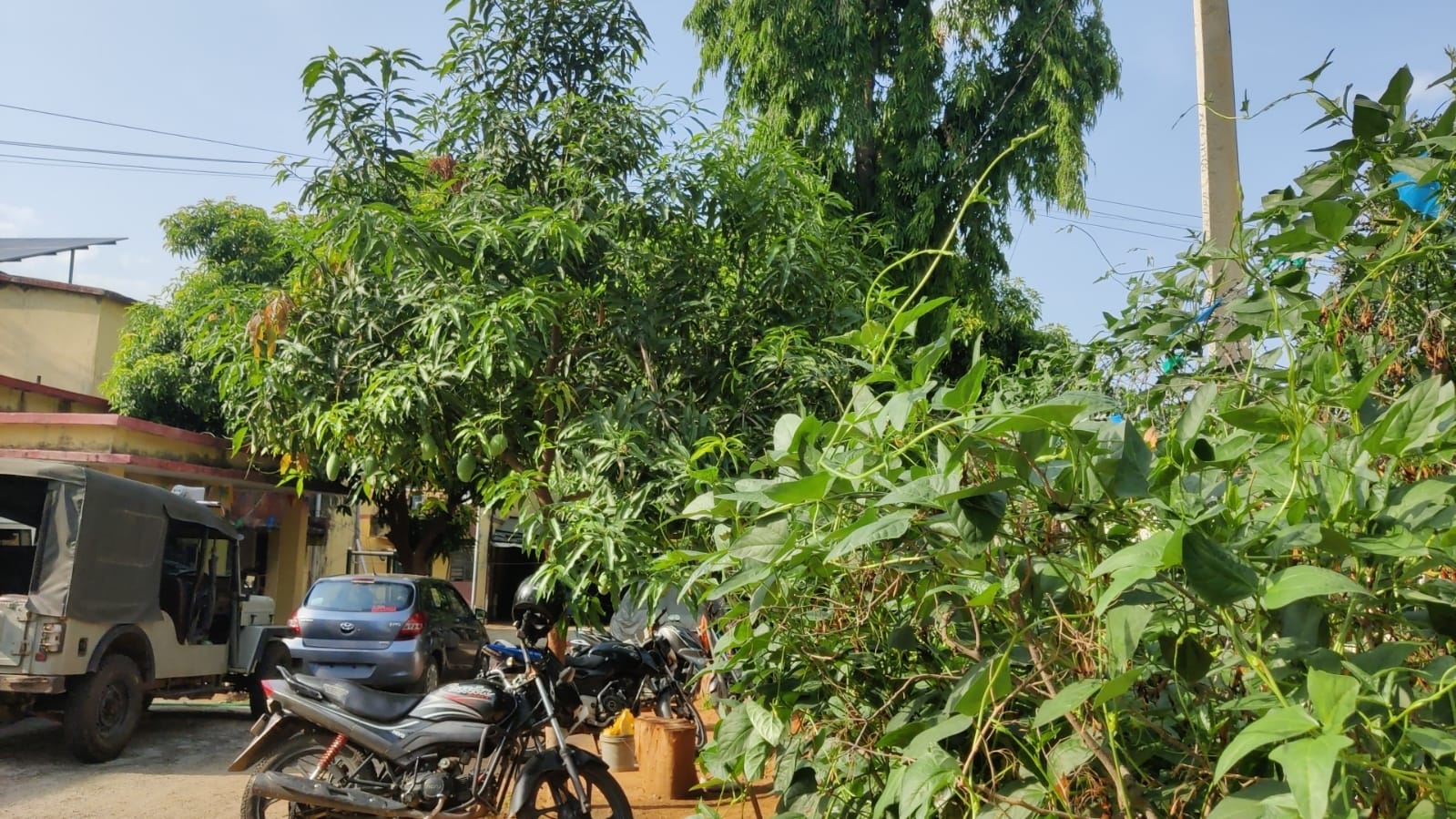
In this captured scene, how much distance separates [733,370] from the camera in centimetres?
514

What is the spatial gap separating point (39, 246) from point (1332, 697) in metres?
26.7

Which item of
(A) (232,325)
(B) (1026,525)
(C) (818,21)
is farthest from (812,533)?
(C) (818,21)

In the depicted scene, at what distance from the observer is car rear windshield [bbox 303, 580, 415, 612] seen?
11.7 metres

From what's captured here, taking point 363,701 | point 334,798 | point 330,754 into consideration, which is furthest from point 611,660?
point 334,798

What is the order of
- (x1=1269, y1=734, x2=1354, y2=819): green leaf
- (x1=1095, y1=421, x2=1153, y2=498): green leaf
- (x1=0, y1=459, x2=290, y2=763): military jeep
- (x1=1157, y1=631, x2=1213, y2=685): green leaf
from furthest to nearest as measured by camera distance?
(x1=0, y1=459, x2=290, y2=763): military jeep
(x1=1157, y1=631, x2=1213, y2=685): green leaf
(x1=1095, y1=421, x2=1153, y2=498): green leaf
(x1=1269, y1=734, x2=1354, y2=819): green leaf

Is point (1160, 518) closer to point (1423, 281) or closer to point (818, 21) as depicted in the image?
point (1423, 281)

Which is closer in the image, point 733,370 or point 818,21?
point 733,370

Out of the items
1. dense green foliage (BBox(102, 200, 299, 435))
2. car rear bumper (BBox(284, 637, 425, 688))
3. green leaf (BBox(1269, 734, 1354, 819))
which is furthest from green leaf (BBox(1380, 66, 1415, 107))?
dense green foliage (BBox(102, 200, 299, 435))

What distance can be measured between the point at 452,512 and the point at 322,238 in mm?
13842

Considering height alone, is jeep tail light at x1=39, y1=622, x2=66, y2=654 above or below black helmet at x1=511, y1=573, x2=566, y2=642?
below

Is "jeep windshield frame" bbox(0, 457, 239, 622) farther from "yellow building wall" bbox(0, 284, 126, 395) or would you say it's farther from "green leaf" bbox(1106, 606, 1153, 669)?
"yellow building wall" bbox(0, 284, 126, 395)

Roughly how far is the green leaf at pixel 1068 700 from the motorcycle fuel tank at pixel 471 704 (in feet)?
14.3

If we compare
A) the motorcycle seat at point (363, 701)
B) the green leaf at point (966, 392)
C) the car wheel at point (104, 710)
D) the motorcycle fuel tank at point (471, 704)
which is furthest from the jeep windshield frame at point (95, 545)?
the green leaf at point (966, 392)

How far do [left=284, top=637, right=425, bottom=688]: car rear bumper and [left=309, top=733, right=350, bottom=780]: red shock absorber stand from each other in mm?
6170
